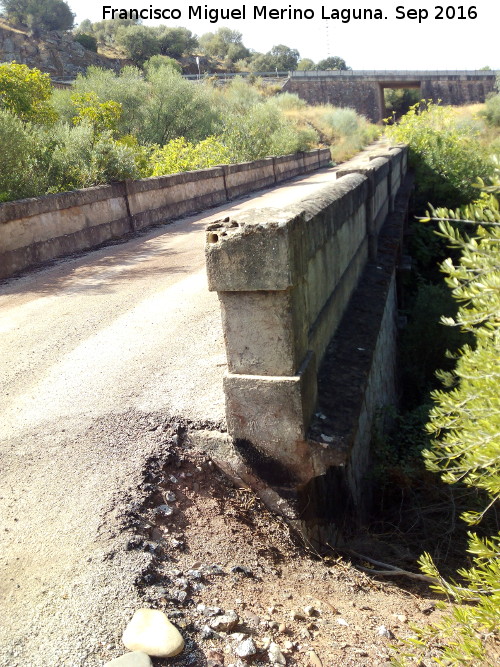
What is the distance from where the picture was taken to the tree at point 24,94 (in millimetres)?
18312

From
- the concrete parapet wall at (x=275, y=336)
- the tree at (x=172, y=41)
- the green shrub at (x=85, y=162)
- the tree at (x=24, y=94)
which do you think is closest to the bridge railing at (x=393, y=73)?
the tree at (x=172, y=41)

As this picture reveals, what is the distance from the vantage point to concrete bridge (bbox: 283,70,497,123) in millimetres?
56781

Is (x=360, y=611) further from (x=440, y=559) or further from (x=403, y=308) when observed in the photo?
(x=403, y=308)

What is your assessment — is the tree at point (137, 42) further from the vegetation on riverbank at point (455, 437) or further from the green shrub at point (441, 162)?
the vegetation on riverbank at point (455, 437)

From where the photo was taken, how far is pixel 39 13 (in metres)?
66.9

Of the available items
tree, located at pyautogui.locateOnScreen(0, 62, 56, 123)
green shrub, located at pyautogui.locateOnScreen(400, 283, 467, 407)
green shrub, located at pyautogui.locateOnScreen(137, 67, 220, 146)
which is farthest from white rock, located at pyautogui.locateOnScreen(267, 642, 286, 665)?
green shrub, located at pyautogui.locateOnScreen(137, 67, 220, 146)

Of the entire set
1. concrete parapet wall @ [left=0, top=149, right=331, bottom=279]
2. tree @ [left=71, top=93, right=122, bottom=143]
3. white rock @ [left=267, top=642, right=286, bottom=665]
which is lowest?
white rock @ [left=267, top=642, right=286, bottom=665]

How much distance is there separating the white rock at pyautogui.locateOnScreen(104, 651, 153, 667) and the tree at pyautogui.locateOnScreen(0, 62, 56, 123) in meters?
17.8

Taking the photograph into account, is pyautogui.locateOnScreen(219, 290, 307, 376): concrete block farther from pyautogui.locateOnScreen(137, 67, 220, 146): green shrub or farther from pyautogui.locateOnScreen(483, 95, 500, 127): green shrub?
pyautogui.locateOnScreen(483, 95, 500, 127): green shrub

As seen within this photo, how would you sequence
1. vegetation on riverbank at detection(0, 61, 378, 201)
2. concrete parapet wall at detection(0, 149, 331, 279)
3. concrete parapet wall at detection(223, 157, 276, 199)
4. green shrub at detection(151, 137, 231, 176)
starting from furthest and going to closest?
green shrub at detection(151, 137, 231, 176) < concrete parapet wall at detection(223, 157, 276, 199) < vegetation on riverbank at detection(0, 61, 378, 201) < concrete parapet wall at detection(0, 149, 331, 279)

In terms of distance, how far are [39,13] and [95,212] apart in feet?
226

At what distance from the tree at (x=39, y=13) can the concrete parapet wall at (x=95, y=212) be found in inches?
2458

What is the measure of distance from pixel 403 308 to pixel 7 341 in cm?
512

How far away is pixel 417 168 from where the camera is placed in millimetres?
14461
